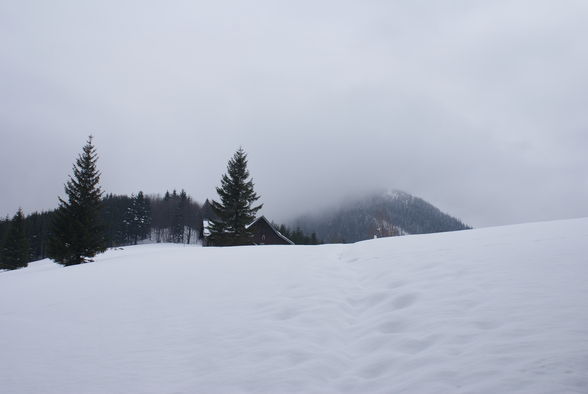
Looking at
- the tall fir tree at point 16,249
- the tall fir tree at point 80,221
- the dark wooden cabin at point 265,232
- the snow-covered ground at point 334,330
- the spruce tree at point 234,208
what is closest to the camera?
the snow-covered ground at point 334,330

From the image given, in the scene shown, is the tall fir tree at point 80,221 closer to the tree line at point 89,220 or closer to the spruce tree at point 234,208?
the tree line at point 89,220

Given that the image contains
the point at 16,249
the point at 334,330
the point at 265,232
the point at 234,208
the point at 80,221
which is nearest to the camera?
the point at 334,330

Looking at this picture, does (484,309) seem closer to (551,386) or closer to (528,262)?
(551,386)

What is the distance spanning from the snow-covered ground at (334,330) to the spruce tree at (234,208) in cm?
2302

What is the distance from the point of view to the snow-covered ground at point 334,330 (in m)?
3.15

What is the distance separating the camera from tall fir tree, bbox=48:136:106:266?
79.8 feet

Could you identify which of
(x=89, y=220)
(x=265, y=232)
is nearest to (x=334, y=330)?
(x=89, y=220)

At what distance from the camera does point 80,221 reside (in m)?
24.9

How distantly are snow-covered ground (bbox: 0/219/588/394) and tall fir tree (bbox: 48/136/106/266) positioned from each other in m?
20.1

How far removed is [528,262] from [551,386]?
392 centimetres

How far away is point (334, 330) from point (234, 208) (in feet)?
90.5

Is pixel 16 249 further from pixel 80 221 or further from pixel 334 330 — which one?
pixel 334 330

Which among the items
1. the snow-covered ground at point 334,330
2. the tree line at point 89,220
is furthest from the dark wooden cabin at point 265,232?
the snow-covered ground at point 334,330

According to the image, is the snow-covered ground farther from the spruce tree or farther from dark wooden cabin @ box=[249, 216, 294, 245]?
dark wooden cabin @ box=[249, 216, 294, 245]
